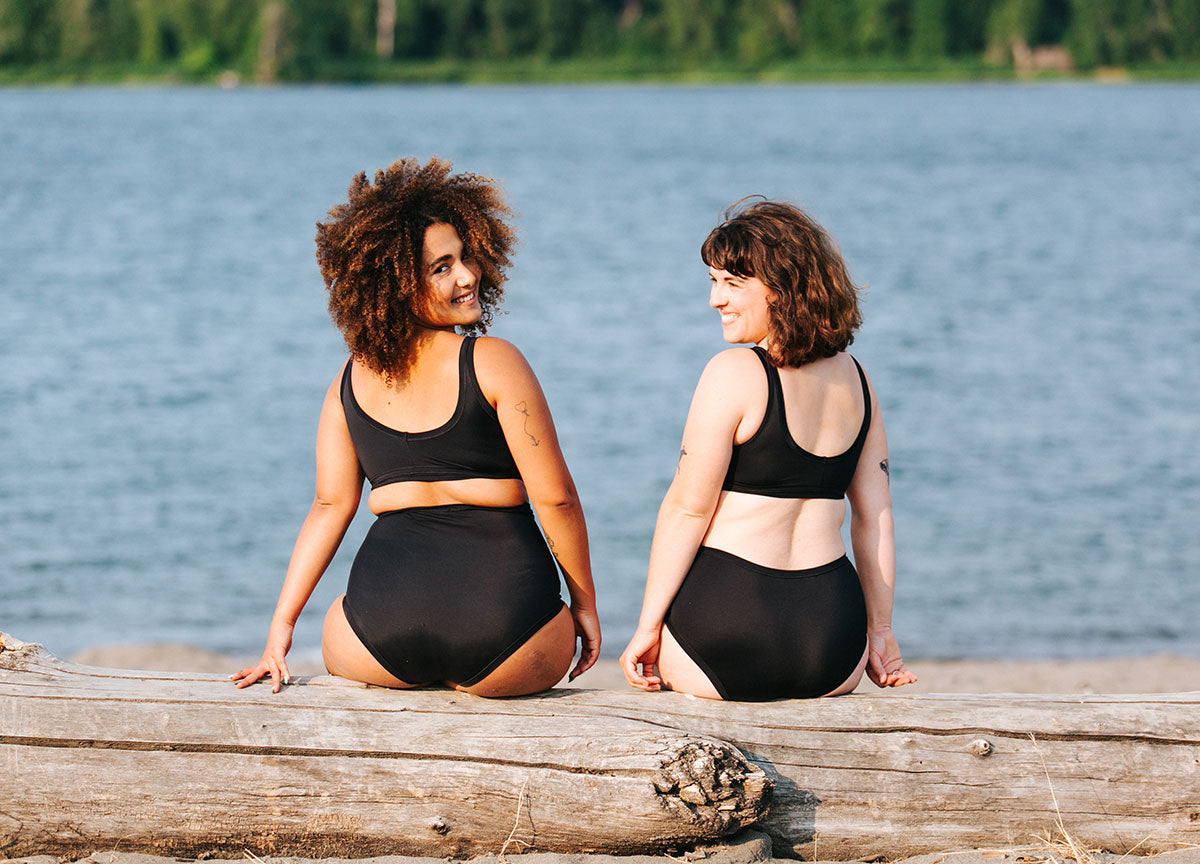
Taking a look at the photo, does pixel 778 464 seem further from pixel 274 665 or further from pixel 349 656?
pixel 274 665

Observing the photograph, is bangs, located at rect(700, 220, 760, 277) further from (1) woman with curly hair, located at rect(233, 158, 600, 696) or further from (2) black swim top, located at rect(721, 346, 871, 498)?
(1) woman with curly hair, located at rect(233, 158, 600, 696)

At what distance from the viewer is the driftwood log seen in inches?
110

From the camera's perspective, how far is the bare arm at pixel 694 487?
294 cm

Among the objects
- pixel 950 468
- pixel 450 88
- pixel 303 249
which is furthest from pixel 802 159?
pixel 450 88

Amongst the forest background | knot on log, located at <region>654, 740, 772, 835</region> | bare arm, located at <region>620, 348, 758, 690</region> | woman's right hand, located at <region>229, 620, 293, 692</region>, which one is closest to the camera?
knot on log, located at <region>654, 740, 772, 835</region>

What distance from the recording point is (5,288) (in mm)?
18125

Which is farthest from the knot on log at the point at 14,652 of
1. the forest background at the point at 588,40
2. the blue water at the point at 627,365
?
the forest background at the point at 588,40

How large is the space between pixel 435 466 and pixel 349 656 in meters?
0.51

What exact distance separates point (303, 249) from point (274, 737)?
68.7 ft

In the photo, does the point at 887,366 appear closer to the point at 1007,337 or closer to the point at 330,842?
the point at 1007,337

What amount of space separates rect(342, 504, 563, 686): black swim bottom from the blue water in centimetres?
181

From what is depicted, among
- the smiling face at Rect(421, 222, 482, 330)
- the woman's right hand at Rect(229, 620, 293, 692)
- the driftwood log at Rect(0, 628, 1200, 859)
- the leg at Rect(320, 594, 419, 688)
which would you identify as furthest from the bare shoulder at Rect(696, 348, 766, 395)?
the woman's right hand at Rect(229, 620, 293, 692)

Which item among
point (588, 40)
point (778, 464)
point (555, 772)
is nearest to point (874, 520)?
point (778, 464)

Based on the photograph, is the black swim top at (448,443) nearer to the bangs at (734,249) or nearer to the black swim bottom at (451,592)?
the black swim bottom at (451,592)
